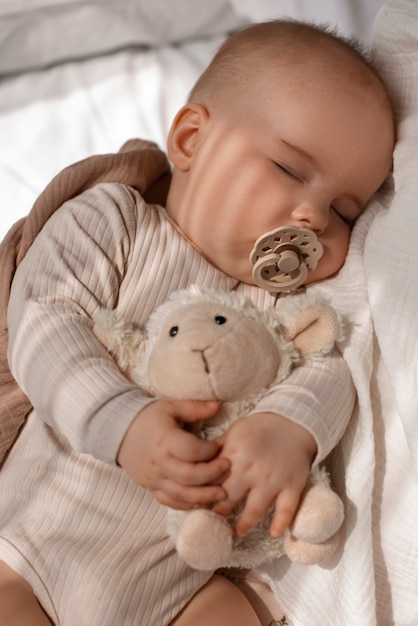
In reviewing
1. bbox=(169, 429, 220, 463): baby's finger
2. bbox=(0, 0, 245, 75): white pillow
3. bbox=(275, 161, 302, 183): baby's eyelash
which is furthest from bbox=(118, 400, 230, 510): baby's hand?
bbox=(0, 0, 245, 75): white pillow

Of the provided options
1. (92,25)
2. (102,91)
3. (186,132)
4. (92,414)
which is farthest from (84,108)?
(92,414)

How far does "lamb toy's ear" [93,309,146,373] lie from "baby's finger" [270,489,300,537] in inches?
10.4

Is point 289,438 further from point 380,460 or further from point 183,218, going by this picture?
point 183,218

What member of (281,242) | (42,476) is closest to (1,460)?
(42,476)

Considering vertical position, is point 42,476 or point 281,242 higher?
point 281,242

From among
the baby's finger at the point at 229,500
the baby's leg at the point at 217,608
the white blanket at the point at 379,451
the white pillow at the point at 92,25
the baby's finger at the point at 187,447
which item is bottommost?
the baby's leg at the point at 217,608

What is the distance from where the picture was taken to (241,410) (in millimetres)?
927

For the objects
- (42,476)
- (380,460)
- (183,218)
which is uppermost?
(183,218)

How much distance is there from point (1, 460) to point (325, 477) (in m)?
0.49

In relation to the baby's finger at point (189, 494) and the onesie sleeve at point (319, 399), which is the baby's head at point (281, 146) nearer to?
the onesie sleeve at point (319, 399)

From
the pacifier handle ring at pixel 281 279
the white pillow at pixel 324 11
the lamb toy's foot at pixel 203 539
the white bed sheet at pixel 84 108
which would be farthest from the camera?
the white pillow at pixel 324 11

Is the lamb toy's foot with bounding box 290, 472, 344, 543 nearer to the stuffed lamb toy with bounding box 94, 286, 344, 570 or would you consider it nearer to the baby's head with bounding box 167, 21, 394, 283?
the stuffed lamb toy with bounding box 94, 286, 344, 570

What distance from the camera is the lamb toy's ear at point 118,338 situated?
969 millimetres

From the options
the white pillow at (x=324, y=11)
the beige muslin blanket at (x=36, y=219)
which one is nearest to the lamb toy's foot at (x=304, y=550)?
the beige muslin blanket at (x=36, y=219)
